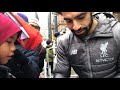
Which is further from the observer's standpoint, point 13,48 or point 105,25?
point 13,48

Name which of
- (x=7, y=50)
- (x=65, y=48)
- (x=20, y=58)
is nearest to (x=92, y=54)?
(x=65, y=48)

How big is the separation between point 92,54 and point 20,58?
2.35 feet

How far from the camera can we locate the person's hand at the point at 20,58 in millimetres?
2241

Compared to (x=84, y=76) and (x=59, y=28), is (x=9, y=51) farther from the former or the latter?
(x=84, y=76)

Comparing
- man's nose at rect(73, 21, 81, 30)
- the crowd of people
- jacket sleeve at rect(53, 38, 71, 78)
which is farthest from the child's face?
man's nose at rect(73, 21, 81, 30)

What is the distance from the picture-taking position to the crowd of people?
7.09 ft

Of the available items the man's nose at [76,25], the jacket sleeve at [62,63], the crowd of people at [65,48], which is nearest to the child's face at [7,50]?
the crowd of people at [65,48]

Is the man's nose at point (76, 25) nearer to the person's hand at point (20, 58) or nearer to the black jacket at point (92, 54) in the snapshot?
the black jacket at point (92, 54)

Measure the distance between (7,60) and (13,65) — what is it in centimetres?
8

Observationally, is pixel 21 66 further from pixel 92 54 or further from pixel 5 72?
pixel 92 54

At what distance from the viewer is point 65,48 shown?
2209 millimetres
